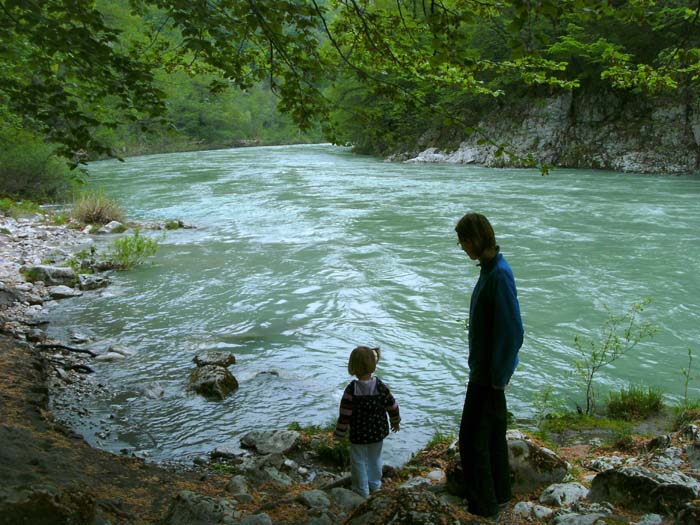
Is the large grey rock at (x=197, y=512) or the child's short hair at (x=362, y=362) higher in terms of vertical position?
the child's short hair at (x=362, y=362)

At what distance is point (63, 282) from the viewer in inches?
412

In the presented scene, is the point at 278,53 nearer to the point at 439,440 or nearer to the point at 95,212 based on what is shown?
the point at 439,440

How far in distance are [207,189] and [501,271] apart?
924 inches

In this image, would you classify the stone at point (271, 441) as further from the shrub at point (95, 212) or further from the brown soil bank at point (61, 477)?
the shrub at point (95, 212)

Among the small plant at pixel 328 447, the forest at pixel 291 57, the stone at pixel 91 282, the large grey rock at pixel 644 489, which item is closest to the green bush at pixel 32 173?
the stone at pixel 91 282

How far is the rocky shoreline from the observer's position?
9.21ft

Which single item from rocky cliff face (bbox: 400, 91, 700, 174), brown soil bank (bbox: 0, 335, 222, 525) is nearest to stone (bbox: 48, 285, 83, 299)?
brown soil bank (bbox: 0, 335, 222, 525)

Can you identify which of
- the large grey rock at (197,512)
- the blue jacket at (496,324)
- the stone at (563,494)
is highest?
the blue jacket at (496,324)

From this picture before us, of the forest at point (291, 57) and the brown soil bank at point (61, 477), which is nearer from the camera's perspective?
the brown soil bank at point (61, 477)

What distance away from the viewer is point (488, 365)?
342 centimetres

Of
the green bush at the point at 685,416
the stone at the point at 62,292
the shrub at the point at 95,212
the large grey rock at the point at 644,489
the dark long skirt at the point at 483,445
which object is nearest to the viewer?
the large grey rock at the point at 644,489

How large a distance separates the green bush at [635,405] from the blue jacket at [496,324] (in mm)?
2842

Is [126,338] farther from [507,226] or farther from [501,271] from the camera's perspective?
[507,226]

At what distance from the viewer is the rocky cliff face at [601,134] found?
1059 inches
